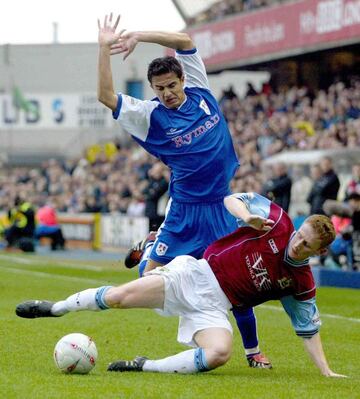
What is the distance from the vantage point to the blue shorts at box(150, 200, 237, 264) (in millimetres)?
9078

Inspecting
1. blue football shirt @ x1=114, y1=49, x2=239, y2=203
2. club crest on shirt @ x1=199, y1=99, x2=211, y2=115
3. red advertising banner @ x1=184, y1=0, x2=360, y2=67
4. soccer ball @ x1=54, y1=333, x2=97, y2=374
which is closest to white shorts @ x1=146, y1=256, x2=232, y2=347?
soccer ball @ x1=54, y1=333, x2=97, y2=374

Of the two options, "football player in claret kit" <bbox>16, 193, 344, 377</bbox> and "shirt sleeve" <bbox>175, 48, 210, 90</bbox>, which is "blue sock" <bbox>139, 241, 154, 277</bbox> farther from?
"shirt sleeve" <bbox>175, 48, 210, 90</bbox>

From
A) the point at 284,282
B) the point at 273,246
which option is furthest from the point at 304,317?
the point at 273,246

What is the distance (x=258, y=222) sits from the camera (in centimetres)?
775

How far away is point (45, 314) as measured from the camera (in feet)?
→ 27.6

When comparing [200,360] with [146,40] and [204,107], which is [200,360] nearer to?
[204,107]

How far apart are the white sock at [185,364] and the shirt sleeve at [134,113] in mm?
1753

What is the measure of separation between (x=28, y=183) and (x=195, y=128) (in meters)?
35.7

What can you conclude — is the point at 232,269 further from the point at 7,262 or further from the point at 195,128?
the point at 7,262

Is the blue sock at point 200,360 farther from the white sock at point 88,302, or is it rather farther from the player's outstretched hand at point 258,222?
the player's outstretched hand at point 258,222

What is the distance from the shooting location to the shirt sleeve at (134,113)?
29.1 feet

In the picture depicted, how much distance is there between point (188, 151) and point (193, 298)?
1.23 meters

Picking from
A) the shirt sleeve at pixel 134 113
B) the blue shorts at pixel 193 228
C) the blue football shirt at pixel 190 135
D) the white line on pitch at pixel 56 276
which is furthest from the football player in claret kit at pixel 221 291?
the white line on pitch at pixel 56 276

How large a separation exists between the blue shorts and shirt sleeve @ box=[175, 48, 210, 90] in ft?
2.99
